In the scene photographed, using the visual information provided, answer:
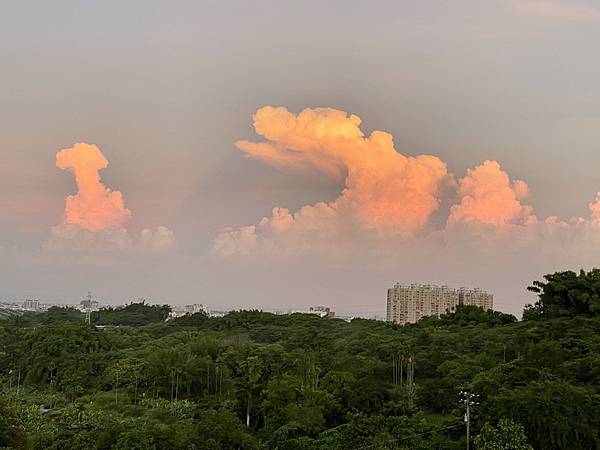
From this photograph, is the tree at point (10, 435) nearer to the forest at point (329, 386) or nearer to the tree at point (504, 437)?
the forest at point (329, 386)

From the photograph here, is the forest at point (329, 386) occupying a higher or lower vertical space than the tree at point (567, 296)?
lower

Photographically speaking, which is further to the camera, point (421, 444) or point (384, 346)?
point (384, 346)

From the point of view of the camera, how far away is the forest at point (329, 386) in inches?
907

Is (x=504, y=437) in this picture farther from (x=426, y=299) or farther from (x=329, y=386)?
(x=426, y=299)

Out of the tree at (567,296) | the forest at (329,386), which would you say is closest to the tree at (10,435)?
the forest at (329,386)

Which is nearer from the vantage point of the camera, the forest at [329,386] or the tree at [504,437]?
the tree at [504,437]

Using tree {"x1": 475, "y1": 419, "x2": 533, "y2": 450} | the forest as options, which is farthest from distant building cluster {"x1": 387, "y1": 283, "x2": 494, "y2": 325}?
tree {"x1": 475, "y1": 419, "x2": 533, "y2": 450}

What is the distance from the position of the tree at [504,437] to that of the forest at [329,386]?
38 mm

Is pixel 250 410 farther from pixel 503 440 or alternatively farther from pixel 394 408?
pixel 503 440

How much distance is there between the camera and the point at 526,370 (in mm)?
25453

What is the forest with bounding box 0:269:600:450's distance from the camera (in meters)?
23.0

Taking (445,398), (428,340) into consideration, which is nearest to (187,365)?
(428,340)

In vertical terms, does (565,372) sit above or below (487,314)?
below

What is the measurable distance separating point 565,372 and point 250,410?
12744 mm
